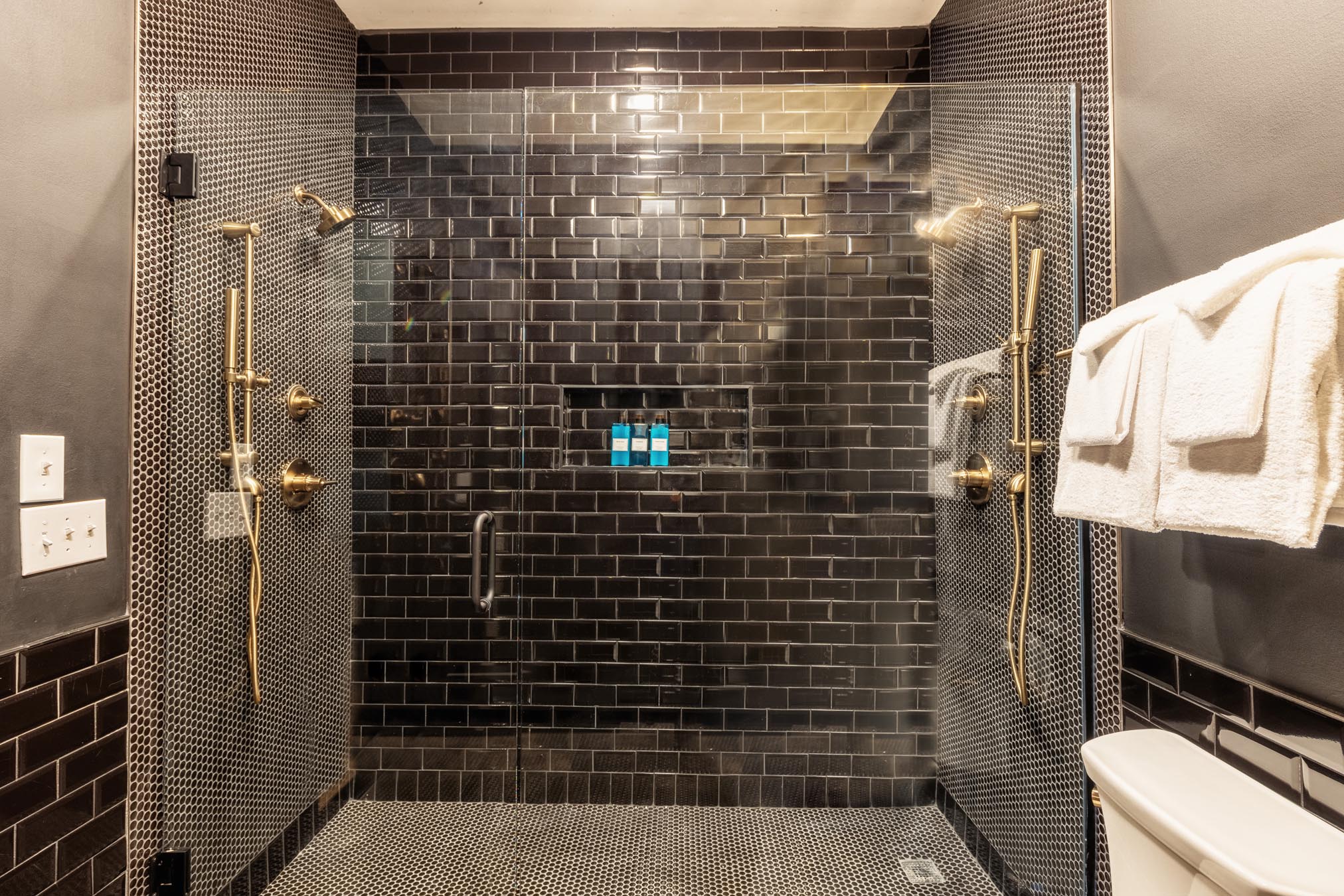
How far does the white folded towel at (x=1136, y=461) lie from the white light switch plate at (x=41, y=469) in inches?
79.2

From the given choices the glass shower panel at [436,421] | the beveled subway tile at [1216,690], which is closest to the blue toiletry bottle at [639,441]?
the glass shower panel at [436,421]

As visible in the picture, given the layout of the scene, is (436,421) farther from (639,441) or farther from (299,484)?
(639,441)

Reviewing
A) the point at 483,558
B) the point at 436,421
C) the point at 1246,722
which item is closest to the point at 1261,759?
the point at 1246,722

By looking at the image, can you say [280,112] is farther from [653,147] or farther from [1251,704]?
[1251,704]

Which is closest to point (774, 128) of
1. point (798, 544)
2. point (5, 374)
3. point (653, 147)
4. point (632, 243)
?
point (653, 147)

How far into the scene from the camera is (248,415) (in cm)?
174

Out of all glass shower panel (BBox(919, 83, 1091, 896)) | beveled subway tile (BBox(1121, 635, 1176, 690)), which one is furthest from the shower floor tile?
beveled subway tile (BBox(1121, 635, 1176, 690))

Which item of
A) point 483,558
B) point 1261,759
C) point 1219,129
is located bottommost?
point 1261,759

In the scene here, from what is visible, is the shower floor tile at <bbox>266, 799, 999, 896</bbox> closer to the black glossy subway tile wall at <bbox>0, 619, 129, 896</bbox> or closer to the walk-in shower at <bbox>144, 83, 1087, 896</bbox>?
the walk-in shower at <bbox>144, 83, 1087, 896</bbox>

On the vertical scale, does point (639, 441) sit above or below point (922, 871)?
→ above

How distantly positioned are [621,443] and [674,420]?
0.19 meters

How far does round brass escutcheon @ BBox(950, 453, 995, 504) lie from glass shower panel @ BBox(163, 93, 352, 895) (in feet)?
5.86

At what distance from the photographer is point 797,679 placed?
2.01 meters

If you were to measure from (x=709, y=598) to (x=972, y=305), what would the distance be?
115 cm
